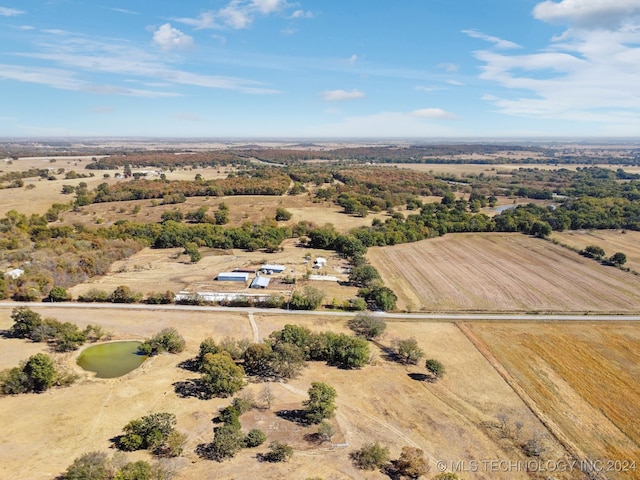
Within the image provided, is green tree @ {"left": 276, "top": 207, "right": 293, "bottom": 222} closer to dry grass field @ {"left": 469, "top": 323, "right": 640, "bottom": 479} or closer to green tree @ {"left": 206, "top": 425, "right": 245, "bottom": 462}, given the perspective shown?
dry grass field @ {"left": 469, "top": 323, "right": 640, "bottom": 479}

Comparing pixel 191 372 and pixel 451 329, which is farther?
pixel 451 329

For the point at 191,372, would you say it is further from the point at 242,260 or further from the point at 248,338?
the point at 242,260

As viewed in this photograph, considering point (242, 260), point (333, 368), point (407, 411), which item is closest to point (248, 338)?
point (333, 368)

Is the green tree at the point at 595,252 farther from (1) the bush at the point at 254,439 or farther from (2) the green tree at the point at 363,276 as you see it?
(1) the bush at the point at 254,439

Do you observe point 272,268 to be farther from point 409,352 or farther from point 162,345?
point 409,352

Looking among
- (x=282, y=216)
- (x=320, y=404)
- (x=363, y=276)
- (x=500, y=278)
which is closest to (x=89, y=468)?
(x=320, y=404)

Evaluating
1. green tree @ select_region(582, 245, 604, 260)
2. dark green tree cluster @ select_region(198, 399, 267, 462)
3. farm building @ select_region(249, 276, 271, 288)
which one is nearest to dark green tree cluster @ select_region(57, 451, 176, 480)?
dark green tree cluster @ select_region(198, 399, 267, 462)
